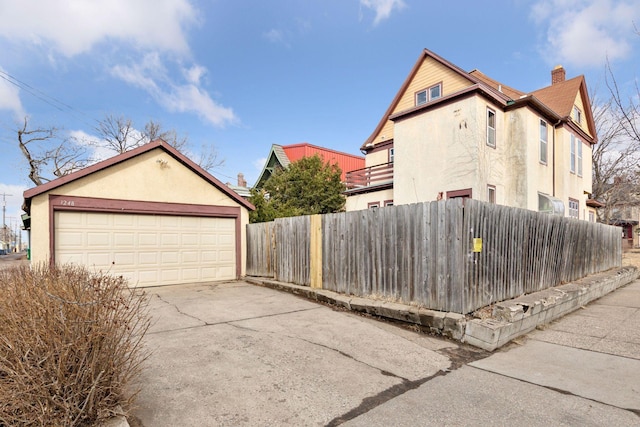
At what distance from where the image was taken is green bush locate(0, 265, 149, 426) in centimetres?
236

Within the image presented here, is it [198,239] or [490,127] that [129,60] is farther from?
[490,127]

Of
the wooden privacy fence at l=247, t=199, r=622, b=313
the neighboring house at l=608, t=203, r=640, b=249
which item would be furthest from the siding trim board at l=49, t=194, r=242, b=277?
the neighboring house at l=608, t=203, r=640, b=249

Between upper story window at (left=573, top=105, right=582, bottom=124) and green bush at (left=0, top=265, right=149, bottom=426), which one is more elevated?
upper story window at (left=573, top=105, right=582, bottom=124)

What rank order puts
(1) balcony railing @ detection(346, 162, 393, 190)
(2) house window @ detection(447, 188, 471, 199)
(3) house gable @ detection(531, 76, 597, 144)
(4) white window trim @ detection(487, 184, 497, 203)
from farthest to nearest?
(1) balcony railing @ detection(346, 162, 393, 190) < (3) house gable @ detection(531, 76, 597, 144) < (4) white window trim @ detection(487, 184, 497, 203) < (2) house window @ detection(447, 188, 471, 199)

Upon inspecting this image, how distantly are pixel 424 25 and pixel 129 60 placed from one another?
12.2 m

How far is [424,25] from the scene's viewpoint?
43.1 feet

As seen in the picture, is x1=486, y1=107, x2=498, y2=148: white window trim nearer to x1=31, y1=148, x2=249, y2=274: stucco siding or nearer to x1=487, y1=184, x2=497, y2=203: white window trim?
x1=487, y1=184, x2=497, y2=203: white window trim

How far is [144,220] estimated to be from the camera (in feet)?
34.8

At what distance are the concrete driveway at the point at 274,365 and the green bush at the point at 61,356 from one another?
2.09ft

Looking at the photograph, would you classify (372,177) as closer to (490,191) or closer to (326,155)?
(490,191)

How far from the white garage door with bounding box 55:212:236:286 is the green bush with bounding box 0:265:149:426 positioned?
21.8 feet

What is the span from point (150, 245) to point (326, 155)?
1849cm

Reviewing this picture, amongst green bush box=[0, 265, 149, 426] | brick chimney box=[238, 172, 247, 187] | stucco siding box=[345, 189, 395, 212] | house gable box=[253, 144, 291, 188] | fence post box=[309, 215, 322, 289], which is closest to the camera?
green bush box=[0, 265, 149, 426]

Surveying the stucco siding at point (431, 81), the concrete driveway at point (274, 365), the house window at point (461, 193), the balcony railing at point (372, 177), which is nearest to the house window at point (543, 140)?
the stucco siding at point (431, 81)
